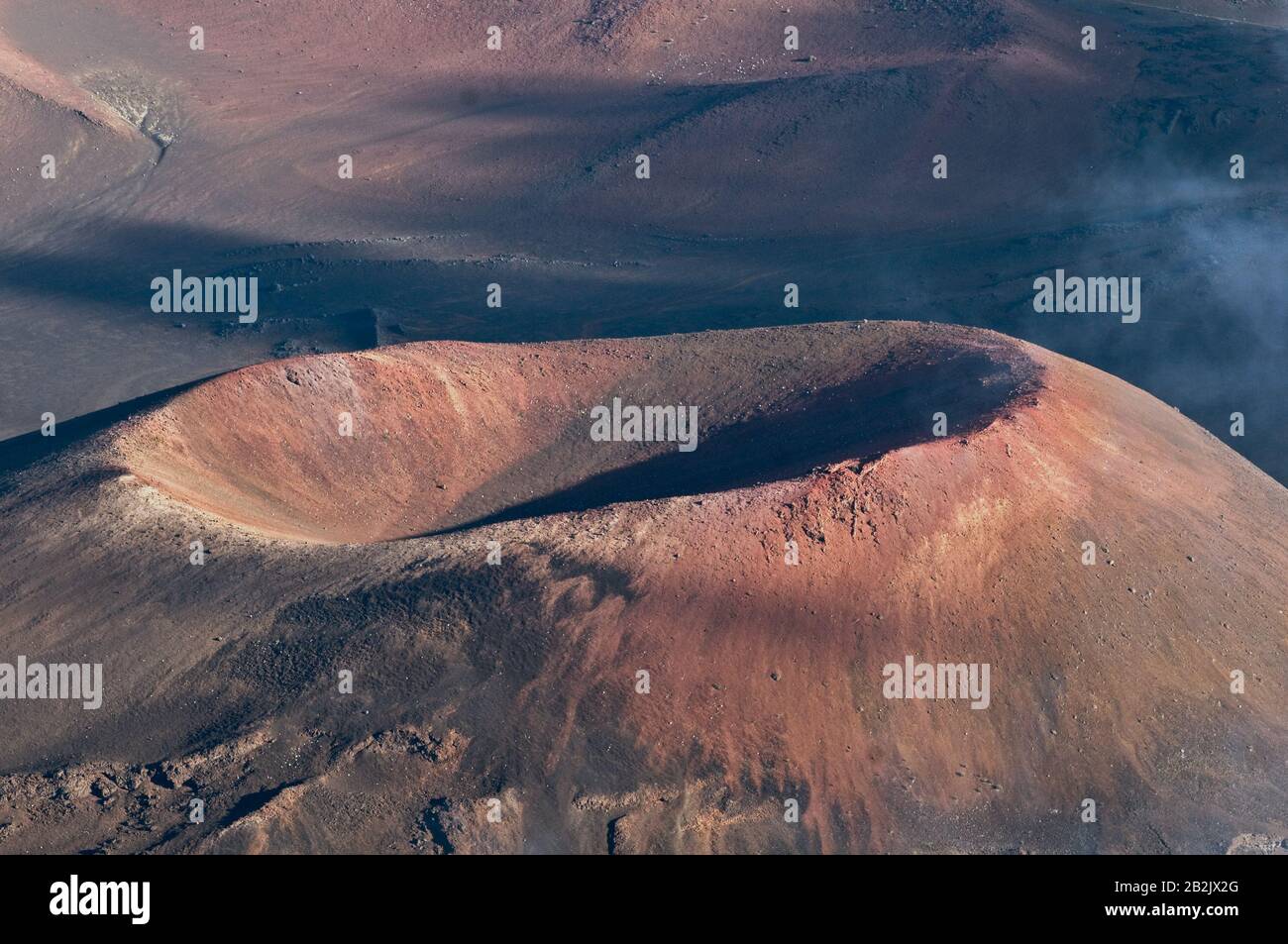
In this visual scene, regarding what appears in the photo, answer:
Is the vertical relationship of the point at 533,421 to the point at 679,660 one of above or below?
above

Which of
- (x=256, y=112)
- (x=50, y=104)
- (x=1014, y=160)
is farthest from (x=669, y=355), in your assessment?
(x=50, y=104)

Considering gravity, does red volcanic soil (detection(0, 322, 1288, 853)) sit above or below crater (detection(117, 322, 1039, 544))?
below

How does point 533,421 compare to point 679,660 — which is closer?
point 679,660

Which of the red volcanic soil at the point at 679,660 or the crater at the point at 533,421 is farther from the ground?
the crater at the point at 533,421

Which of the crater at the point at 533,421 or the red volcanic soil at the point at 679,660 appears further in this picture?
the crater at the point at 533,421
